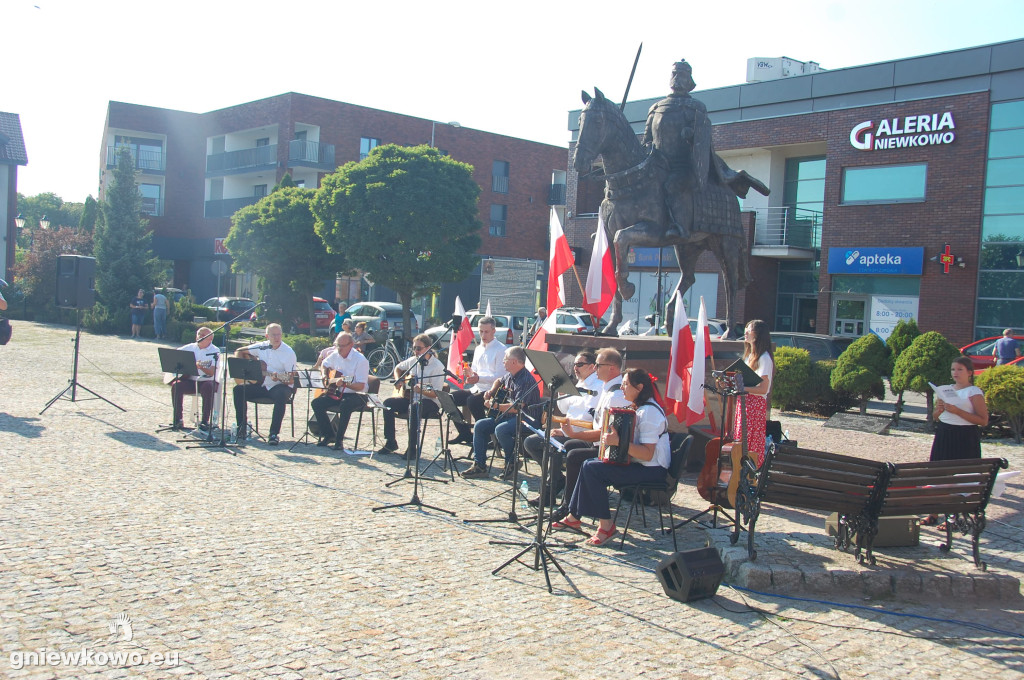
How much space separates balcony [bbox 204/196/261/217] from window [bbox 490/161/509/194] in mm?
13047

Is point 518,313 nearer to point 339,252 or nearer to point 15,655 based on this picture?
point 339,252

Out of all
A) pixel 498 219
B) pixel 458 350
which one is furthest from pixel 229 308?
pixel 458 350

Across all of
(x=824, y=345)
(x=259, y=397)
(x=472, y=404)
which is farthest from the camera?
(x=824, y=345)

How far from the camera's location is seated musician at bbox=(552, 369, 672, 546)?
6660 millimetres

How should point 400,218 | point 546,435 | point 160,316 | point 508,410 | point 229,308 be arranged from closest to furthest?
point 546,435 → point 508,410 → point 400,218 → point 160,316 → point 229,308

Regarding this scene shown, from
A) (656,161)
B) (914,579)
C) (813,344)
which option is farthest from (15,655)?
(813,344)

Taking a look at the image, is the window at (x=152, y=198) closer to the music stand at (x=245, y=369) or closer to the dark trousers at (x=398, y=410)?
the music stand at (x=245, y=369)

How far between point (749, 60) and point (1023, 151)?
1227 cm

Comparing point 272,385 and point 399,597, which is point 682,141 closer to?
point 272,385

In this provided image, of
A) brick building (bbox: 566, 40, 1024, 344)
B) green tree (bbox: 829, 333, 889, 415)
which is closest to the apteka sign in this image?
brick building (bbox: 566, 40, 1024, 344)

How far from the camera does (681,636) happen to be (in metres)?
5.02

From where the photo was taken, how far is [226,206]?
49031mm

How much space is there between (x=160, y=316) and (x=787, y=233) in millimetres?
22952

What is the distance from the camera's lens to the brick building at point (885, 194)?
26.3 meters
